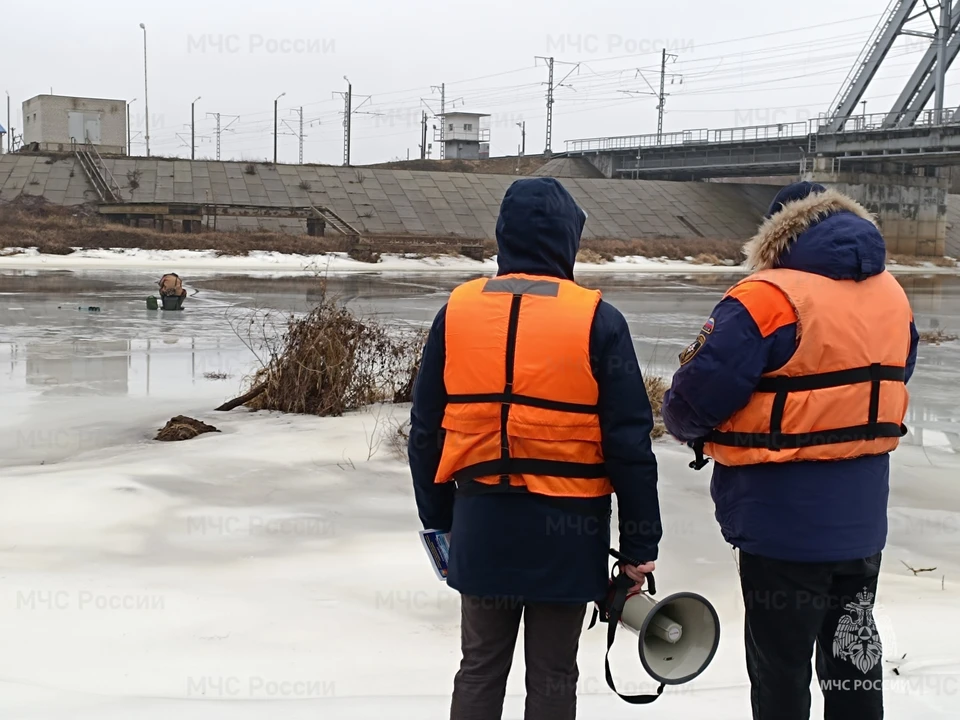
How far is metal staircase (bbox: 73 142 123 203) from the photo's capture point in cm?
5059

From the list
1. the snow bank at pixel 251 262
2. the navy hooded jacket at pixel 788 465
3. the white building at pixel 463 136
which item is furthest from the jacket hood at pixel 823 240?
the white building at pixel 463 136

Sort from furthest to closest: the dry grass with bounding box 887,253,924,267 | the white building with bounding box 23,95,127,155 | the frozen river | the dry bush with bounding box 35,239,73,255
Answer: the white building with bounding box 23,95,127,155 < the dry grass with bounding box 887,253,924,267 < the dry bush with bounding box 35,239,73,255 < the frozen river

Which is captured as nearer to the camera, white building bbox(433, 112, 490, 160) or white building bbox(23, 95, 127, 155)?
white building bbox(23, 95, 127, 155)

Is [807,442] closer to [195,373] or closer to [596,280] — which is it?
[195,373]

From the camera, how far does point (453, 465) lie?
9.98ft

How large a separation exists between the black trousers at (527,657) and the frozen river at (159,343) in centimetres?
581

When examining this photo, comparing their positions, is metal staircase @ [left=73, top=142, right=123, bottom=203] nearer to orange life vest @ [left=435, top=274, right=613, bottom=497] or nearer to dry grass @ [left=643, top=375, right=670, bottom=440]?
dry grass @ [left=643, top=375, right=670, bottom=440]

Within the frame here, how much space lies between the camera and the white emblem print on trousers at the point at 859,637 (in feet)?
10.7

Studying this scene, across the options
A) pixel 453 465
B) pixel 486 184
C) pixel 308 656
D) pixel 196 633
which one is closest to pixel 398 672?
pixel 308 656

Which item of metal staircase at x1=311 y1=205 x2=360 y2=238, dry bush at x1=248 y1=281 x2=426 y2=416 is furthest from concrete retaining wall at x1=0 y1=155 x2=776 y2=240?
dry bush at x1=248 y1=281 x2=426 y2=416

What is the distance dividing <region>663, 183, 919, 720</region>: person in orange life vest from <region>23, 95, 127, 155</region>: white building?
204 ft

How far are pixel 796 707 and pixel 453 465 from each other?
1.32 metres

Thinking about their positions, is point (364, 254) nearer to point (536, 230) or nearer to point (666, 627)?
point (536, 230)

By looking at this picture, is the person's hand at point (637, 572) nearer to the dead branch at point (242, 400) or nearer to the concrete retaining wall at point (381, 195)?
the dead branch at point (242, 400)
